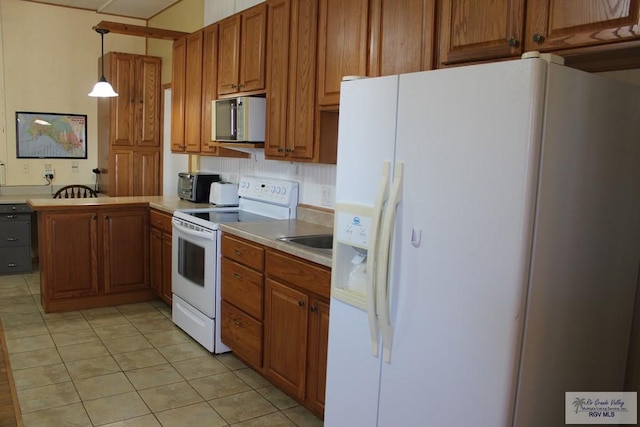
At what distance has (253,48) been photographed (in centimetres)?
373

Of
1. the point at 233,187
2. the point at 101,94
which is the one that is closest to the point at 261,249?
the point at 233,187

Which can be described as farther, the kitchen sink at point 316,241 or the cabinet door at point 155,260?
the cabinet door at point 155,260

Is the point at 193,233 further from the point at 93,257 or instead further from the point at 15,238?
the point at 15,238

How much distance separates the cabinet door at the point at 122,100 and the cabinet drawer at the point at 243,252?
3011 millimetres

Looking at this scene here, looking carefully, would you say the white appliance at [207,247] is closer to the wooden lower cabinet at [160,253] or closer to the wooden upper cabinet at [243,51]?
the wooden lower cabinet at [160,253]

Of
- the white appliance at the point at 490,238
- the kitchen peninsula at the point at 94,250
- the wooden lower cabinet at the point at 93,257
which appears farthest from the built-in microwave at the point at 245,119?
the white appliance at the point at 490,238

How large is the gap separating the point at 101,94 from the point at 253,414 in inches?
131

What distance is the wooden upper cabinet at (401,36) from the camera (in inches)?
91.9

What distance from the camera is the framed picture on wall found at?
5867 mm

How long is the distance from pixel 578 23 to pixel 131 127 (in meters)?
5.06

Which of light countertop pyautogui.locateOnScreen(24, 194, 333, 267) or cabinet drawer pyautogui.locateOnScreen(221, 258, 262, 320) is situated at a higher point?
light countertop pyautogui.locateOnScreen(24, 194, 333, 267)

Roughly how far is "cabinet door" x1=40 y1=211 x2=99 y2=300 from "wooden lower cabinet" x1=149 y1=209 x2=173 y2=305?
443 millimetres

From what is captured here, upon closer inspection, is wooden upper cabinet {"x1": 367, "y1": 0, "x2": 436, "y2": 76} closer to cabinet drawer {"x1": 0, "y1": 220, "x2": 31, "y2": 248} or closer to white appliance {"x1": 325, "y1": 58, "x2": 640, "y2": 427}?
white appliance {"x1": 325, "y1": 58, "x2": 640, "y2": 427}

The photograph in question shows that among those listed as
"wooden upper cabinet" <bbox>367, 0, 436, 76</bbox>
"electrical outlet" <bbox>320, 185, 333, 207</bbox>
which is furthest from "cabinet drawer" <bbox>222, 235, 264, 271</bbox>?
"wooden upper cabinet" <bbox>367, 0, 436, 76</bbox>
